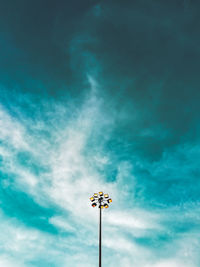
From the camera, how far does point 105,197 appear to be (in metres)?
20.8
